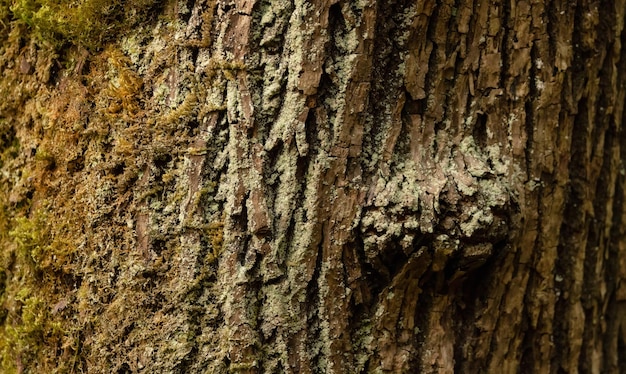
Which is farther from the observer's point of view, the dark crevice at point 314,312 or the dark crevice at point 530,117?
the dark crevice at point 530,117

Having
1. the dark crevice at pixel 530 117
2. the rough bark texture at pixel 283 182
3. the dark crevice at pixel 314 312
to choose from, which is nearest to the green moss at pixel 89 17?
the rough bark texture at pixel 283 182

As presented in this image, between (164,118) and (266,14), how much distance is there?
0.31m

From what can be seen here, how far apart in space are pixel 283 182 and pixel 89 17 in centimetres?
58

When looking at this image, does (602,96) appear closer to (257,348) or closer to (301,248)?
(301,248)

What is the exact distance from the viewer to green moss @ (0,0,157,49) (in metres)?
1.45

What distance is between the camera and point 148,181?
1392 mm

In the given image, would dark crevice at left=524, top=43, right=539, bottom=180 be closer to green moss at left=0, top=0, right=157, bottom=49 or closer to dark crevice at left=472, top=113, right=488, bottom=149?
dark crevice at left=472, top=113, right=488, bottom=149

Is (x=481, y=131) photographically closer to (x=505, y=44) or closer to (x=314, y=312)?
(x=505, y=44)

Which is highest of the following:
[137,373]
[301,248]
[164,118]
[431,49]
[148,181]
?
[431,49]

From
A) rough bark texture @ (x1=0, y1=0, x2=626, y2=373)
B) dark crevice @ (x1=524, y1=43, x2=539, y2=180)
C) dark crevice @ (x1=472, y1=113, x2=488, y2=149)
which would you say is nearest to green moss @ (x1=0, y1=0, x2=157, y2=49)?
rough bark texture @ (x1=0, y1=0, x2=626, y2=373)

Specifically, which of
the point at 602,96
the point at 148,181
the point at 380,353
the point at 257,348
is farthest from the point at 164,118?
the point at 602,96

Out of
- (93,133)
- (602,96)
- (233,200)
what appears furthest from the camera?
(602,96)

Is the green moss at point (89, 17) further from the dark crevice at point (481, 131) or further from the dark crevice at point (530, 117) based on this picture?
the dark crevice at point (530, 117)

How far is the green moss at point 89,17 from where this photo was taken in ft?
4.77
